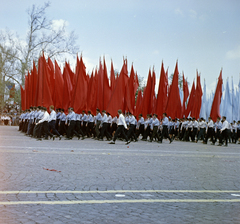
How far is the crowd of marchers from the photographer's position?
796 inches

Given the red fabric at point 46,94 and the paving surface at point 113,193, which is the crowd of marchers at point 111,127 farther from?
the paving surface at point 113,193

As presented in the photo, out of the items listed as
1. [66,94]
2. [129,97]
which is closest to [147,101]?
[129,97]

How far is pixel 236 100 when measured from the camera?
28969 millimetres

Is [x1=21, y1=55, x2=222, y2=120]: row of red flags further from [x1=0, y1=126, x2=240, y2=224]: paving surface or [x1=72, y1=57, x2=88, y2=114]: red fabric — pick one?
[x1=0, y1=126, x2=240, y2=224]: paving surface

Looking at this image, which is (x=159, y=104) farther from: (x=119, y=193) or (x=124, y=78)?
(x=119, y=193)

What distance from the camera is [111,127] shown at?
78.3 feet

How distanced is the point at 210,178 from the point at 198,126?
1768 centimetres

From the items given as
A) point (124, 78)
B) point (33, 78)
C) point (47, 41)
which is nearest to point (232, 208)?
point (124, 78)

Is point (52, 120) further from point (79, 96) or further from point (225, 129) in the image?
point (225, 129)


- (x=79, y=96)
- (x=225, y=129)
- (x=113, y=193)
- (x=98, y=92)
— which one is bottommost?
(x=113, y=193)

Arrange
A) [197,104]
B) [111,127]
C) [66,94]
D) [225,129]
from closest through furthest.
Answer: [225,129]
[111,127]
[66,94]
[197,104]

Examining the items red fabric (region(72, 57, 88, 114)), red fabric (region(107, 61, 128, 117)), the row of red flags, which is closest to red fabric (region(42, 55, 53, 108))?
the row of red flags

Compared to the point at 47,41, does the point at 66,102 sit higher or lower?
lower

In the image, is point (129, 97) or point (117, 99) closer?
point (117, 99)
